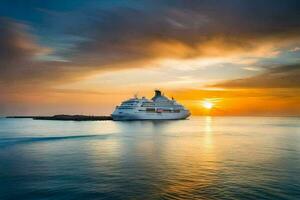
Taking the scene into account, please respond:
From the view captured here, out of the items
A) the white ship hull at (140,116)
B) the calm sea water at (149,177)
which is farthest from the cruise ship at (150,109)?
the calm sea water at (149,177)

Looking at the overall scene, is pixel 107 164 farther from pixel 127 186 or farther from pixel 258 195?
pixel 258 195

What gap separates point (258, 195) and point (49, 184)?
1450cm

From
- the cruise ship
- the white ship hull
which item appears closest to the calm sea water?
the white ship hull

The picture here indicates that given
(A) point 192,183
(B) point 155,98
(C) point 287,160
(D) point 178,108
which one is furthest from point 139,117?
(A) point 192,183

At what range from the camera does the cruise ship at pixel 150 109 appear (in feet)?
513

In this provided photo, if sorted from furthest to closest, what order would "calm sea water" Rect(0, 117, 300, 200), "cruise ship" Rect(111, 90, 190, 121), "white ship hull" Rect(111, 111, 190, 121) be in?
"cruise ship" Rect(111, 90, 190, 121) < "white ship hull" Rect(111, 111, 190, 121) < "calm sea water" Rect(0, 117, 300, 200)

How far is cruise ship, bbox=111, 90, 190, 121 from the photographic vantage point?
6152 inches

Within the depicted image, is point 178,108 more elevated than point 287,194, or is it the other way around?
point 178,108

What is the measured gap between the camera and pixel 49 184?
2311cm

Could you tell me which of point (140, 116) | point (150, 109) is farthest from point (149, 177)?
point (150, 109)

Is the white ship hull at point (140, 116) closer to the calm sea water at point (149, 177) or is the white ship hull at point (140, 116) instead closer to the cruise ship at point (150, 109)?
the cruise ship at point (150, 109)

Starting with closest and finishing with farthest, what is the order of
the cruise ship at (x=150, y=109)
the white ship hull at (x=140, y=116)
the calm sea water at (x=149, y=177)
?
the calm sea water at (x=149, y=177)
the white ship hull at (x=140, y=116)
the cruise ship at (x=150, y=109)

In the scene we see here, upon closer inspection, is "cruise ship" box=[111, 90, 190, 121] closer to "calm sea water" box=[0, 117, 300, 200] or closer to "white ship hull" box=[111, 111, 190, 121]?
"white ship hull" box=[111, 111, 190, 121]

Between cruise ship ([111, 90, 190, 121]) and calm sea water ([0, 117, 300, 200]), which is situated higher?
cruise ship ([111, 90, 190, 121])
